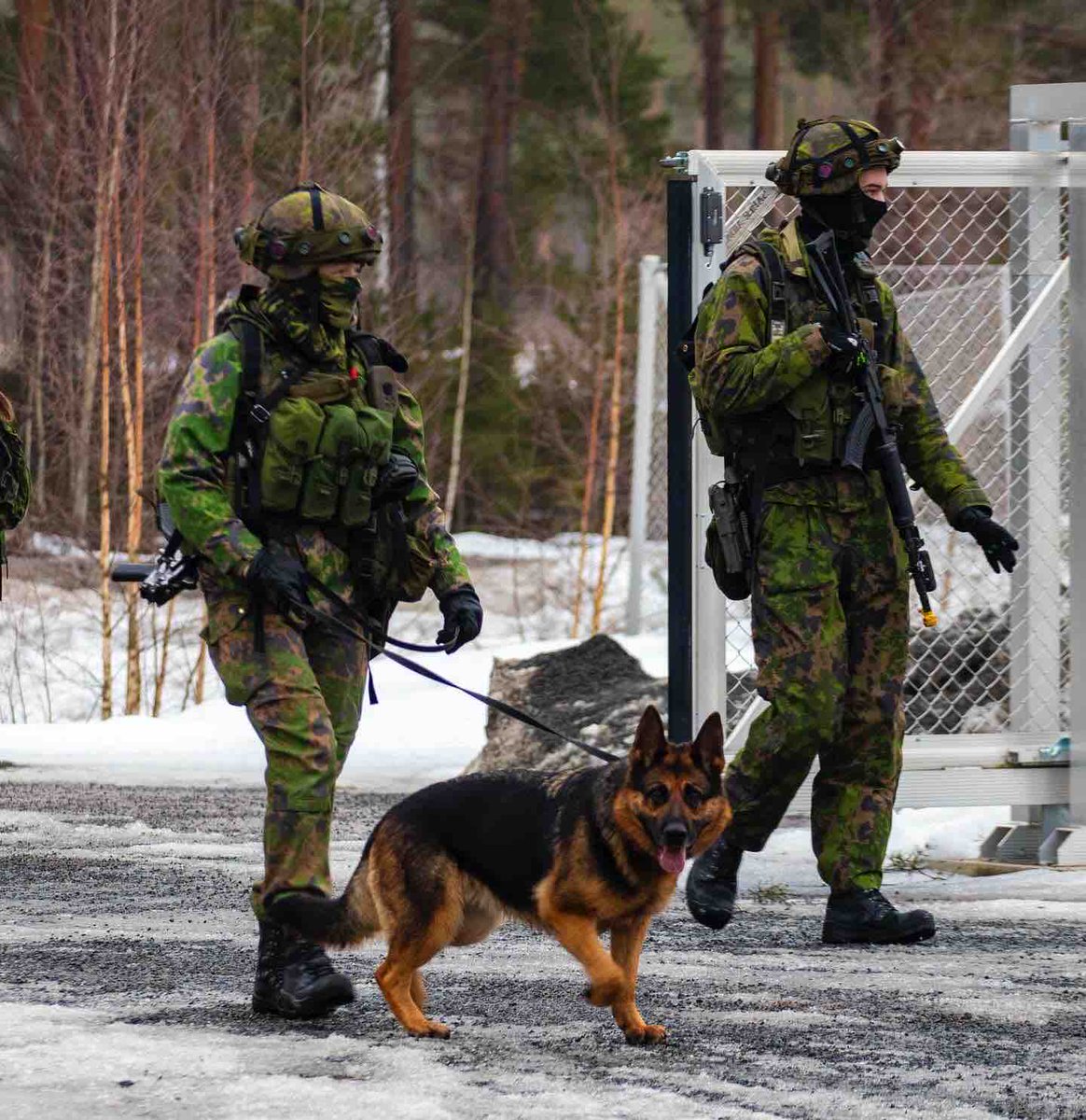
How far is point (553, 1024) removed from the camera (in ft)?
15.3

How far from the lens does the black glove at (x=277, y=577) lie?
448cm

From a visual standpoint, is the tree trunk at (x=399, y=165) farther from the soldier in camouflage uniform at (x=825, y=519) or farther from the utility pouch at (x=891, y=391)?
the utility pouch at (x=891, y=391)

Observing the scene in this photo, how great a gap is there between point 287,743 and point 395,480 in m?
0.69

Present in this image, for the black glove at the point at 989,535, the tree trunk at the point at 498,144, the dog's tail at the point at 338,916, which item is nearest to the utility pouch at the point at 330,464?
the dog's tail at the point at 338,916

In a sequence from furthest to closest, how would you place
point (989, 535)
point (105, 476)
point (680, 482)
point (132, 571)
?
point (105, 476), point (680, 482), point (989, 535), point (132, 571)

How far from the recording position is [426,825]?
14.5 ft

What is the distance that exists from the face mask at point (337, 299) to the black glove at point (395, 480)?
0.34 m

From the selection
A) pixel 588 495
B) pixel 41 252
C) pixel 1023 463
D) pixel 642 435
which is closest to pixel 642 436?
pixel 642 435

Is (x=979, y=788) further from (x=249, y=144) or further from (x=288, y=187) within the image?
(x=288, y=187)

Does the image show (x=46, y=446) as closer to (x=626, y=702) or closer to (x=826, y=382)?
(x=626, y=702)

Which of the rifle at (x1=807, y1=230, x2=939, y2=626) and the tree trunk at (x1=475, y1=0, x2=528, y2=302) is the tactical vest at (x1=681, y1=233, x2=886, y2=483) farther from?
the tree trunk at (x1=475, y1=0, x2=528, y2=302)

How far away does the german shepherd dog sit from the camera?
4289 mm

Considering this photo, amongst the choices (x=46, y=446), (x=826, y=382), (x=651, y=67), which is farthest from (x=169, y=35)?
(x=651, y=67)

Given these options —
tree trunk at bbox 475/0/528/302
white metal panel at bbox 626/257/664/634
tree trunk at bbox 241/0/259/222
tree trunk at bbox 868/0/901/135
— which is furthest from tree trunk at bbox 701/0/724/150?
tree trunk at bbox 241/0/259/222
